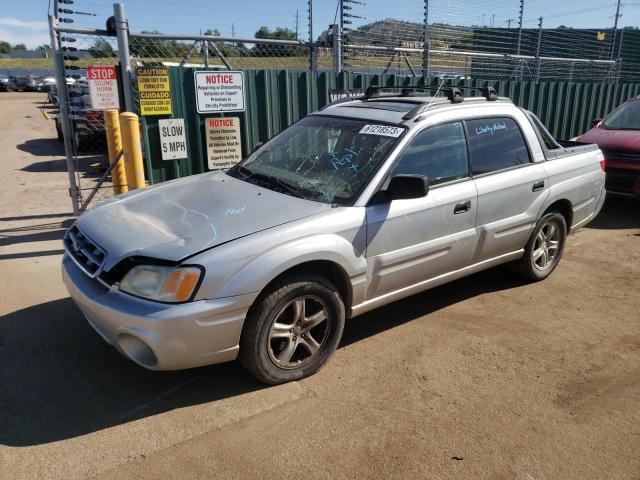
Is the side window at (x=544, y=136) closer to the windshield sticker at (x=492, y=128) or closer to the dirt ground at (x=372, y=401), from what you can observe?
the windshield sticker at (x=492, y=128)

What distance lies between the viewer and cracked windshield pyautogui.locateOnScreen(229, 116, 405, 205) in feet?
12.5

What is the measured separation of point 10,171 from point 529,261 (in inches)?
403

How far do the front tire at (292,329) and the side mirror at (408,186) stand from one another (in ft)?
2.49

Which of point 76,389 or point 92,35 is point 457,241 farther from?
point 92,35

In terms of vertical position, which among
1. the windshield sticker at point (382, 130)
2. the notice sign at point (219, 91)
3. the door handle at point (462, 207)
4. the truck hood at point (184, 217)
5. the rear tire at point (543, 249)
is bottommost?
the rear tire at point (543, 249)

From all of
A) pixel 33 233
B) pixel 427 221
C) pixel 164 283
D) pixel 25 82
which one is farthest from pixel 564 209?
pixel 25 82

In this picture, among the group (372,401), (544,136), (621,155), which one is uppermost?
(544,136)

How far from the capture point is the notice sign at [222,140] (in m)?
7.03

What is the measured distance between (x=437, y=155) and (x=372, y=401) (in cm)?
195

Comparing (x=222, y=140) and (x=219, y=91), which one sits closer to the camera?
(x=219, y=91)

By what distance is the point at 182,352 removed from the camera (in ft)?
9.86

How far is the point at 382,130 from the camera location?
4094 millimetres

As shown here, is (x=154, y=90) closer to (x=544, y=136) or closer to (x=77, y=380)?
(x=77, y=380)

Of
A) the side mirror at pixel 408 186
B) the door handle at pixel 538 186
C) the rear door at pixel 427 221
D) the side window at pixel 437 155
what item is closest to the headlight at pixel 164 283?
the rear door at pixel 427 221
